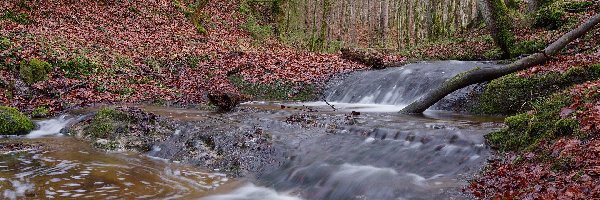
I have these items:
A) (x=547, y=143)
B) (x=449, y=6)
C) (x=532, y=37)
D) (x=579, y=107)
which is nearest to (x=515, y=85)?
(x=579, y=107)

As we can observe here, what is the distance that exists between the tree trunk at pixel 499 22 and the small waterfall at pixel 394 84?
5.14 feet

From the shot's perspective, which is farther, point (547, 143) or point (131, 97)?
point (131, 97)

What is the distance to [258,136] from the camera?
326 inches

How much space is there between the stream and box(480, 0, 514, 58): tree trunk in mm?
6626

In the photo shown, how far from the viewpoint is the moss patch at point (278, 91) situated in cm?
1511

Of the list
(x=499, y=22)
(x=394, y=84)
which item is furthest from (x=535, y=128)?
(x=499, y=22)

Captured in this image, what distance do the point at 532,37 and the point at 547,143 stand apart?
1169 cm

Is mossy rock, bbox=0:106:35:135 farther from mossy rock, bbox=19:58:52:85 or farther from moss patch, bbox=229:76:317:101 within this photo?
moss patch, bbox=229:76:317:101

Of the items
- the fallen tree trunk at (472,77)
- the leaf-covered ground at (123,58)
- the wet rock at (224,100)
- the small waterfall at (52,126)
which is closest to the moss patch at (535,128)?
the fallen tree trunk at (472,77)

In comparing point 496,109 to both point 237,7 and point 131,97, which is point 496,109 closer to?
point 131,97

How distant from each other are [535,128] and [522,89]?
385 cm

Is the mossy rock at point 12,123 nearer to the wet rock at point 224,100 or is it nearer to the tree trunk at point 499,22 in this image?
the wet rock at point 224,100

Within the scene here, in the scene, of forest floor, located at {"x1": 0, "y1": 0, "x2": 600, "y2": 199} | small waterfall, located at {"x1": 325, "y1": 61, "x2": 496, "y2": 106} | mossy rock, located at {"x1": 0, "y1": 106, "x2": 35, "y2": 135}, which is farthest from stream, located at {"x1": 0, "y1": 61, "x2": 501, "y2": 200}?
small waterfall, located at {"x1": 325, "y1": 61, "x2": 496, "y2": 106}

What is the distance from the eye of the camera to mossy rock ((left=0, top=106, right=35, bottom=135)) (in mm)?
10188
